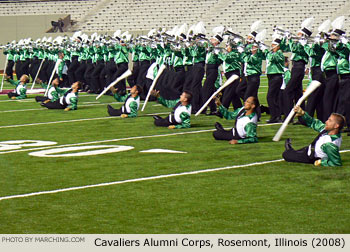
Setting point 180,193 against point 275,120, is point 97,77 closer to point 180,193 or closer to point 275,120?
point 275,120

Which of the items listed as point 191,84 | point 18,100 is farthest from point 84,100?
point 191,84

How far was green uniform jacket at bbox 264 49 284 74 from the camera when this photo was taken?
13023 millimetres

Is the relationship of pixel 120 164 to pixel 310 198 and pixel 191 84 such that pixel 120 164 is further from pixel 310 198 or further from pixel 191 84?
pixel 191 84

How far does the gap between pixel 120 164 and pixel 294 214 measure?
3.05 meters

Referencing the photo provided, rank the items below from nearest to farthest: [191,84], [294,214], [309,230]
Result: [309,230] → [294,214] → [191,84]

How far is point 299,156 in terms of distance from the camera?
8703mm

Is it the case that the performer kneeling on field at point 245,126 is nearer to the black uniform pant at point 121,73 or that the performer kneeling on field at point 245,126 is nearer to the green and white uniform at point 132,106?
the green and white uniform at point 132,106

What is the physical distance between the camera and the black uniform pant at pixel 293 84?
12.5m

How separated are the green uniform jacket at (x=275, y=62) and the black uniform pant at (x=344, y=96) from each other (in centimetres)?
188

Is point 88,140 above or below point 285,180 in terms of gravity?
below

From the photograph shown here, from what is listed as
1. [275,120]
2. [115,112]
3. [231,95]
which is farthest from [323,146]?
[115,112]

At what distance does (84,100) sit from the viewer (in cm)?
1927

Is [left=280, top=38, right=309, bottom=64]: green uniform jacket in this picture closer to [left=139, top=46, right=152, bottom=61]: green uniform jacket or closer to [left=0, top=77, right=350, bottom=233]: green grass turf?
[left=0, top=77, right=350, bottom=233]: green grass turf

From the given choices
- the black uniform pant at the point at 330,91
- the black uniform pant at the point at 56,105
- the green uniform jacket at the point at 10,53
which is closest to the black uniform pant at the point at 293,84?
the black uniform pant at the point at 330,91
